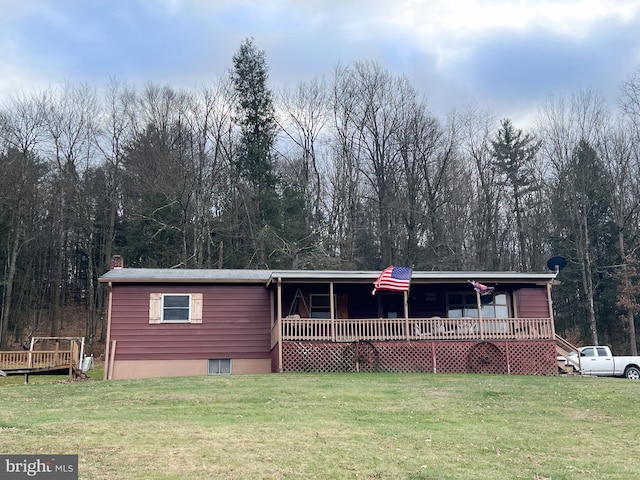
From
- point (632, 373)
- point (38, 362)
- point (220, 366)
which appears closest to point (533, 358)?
point (632, 373)

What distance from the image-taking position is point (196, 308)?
67.0 ft

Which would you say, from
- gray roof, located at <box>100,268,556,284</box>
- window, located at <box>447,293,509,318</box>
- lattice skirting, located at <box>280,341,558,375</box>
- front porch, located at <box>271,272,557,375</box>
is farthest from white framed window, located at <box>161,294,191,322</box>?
window, located at <box>447,293,509,318</box>

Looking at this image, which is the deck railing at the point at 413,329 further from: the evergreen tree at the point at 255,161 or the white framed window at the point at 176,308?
the evergreen tree at the point at 255,161

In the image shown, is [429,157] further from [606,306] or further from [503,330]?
[503,330]

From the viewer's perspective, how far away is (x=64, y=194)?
36062 millimetres

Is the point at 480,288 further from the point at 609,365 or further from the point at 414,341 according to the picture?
the point at 609,365

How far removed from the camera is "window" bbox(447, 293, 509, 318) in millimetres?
21797

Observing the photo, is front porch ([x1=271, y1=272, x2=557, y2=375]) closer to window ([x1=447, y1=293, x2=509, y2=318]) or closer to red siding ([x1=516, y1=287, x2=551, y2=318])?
window ([x1=447, y1=293, x2=509, y2=318])

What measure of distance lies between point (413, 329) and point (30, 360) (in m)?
12.1

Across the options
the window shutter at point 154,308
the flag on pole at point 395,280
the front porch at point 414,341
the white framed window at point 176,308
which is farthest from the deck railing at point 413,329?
the window shutter at point 154,308

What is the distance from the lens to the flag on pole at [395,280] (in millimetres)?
18266

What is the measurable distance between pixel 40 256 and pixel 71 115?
8924 mm

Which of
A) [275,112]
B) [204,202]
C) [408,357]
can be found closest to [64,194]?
[204,202]

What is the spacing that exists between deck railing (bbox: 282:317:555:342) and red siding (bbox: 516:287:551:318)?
7.80ft
